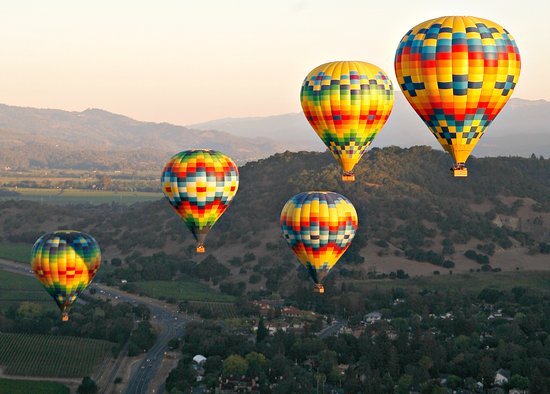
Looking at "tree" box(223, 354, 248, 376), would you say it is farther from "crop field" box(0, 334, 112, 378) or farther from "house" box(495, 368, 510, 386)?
"house" box(495, 368, 510, 386)

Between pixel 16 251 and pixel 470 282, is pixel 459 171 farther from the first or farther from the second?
pixel 16 251

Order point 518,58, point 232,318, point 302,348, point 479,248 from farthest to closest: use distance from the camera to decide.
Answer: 1. point 479,248
2. point 232,318
3. point 302,348
4. point 518,58

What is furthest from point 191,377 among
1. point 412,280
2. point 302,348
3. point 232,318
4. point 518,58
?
point 412,280

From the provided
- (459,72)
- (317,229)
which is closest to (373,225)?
(317,229)

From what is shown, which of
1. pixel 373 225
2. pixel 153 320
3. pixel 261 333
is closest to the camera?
pixel 261 333

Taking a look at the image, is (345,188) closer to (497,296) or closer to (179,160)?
(497,296)

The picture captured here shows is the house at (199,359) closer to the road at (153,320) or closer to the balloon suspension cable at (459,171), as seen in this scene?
the road at (153,320)
